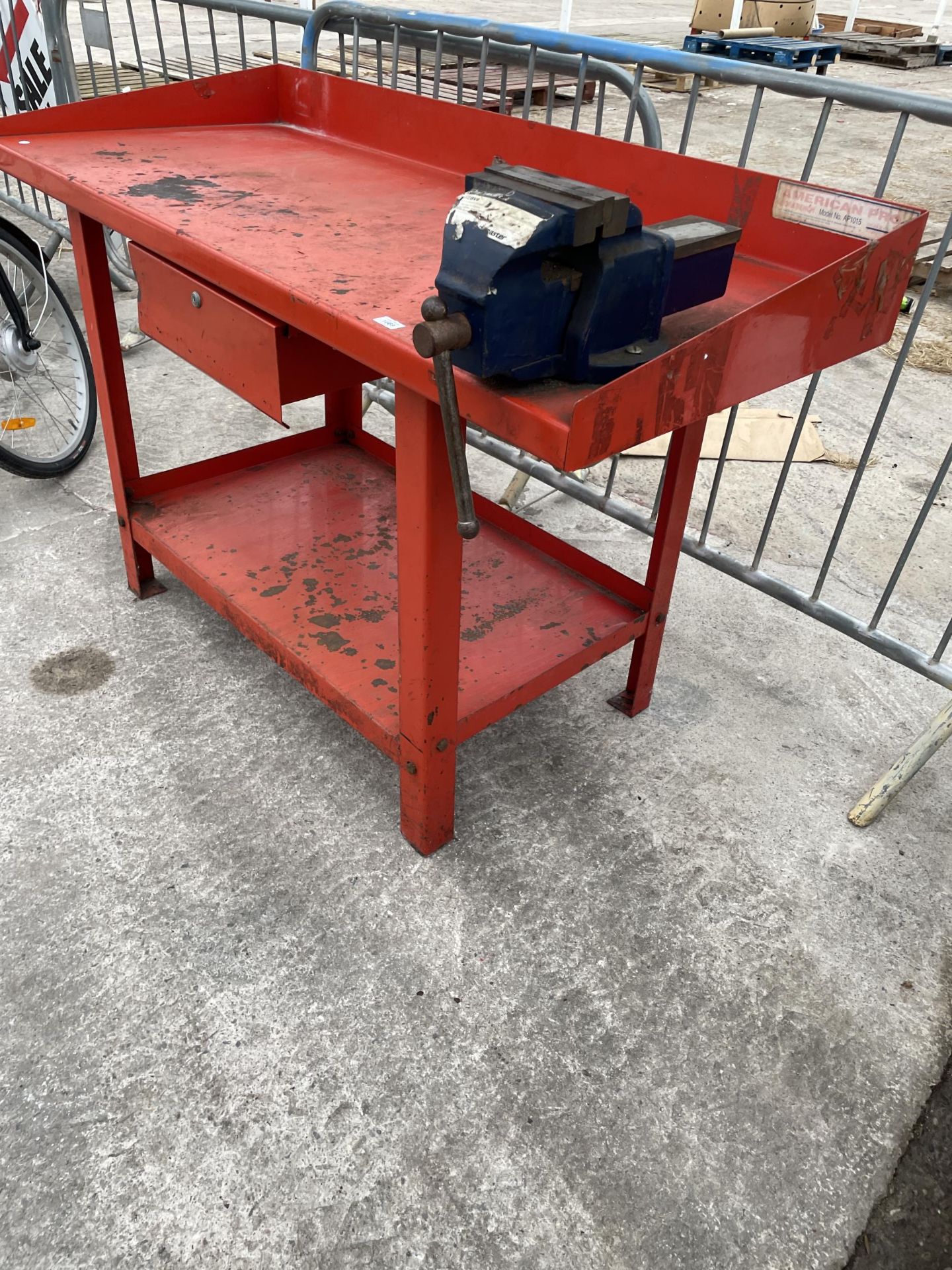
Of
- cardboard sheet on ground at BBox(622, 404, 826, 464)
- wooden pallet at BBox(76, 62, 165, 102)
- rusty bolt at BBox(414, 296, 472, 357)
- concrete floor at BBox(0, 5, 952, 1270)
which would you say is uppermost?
rusty bolt at BBox(414, 296, 472, 357)

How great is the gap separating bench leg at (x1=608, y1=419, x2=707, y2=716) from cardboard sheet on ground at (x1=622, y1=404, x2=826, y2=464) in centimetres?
143

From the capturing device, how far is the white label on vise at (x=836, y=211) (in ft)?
4.50

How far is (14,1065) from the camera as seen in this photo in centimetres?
151

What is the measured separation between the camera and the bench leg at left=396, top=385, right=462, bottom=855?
1393mm

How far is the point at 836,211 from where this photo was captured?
1.45 meters

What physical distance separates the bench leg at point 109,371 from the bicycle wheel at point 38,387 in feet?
2.30

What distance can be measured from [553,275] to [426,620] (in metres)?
0.64

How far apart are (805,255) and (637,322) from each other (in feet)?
1.72

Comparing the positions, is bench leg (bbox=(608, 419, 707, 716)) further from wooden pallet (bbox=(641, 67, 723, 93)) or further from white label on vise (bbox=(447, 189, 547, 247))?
wooden pallet (bbox=(641, 67, 723, 93))

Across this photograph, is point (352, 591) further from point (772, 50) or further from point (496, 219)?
point (772, 50)

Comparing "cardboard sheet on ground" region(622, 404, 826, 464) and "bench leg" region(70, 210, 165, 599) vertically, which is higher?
"bench leg" region(70, 210, 165, 599)

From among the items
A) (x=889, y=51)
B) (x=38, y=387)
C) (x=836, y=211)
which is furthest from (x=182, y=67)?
(x=889, y=51)

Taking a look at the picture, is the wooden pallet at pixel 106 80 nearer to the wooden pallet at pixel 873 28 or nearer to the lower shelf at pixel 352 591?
the lower shelf at pixel 352 591

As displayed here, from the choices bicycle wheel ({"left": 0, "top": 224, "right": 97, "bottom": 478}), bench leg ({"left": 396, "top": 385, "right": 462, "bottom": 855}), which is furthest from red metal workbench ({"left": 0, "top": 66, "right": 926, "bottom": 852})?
bicycle wheel ({"left": 0, "top": 224, "right": 97, "bottom": 478})
